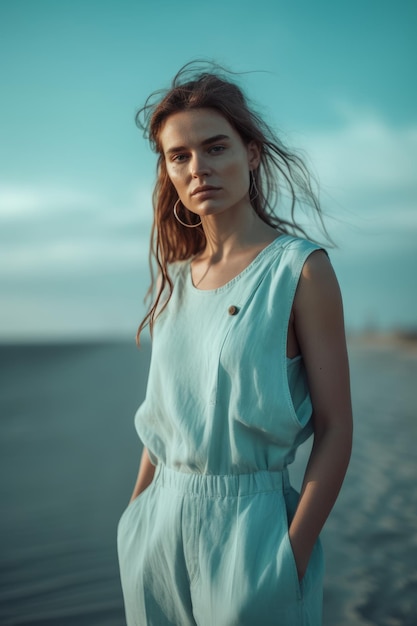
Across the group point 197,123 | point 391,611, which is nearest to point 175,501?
point 197,123

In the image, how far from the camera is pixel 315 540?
1.66 metres

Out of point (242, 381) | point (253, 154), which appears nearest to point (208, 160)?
point (253, 154)

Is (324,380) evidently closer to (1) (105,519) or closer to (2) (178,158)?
(2) (178,158)

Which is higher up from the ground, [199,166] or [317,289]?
[199,166]

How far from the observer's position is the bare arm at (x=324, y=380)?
1653mm

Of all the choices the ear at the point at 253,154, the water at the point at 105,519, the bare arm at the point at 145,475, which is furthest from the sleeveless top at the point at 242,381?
the water at the point at 105,519

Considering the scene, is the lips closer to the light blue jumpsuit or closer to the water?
the light blue jumpsuit

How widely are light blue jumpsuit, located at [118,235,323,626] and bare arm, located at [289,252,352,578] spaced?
0.16 feet

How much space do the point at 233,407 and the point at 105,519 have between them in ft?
11.0

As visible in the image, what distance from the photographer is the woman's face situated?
1896 millimetres

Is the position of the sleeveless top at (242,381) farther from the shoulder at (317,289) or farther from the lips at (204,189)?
the lips at (204,189)

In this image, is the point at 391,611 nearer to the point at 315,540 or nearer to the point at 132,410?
the point at 315,540

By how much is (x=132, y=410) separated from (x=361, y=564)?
6323mm

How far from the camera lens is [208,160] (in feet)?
6.20
